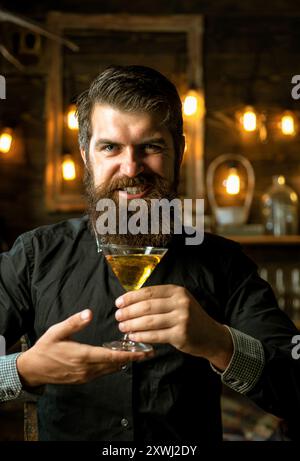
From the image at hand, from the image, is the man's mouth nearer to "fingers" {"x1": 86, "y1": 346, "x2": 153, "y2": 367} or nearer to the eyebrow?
the eyebrow

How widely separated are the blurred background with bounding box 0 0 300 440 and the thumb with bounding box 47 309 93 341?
3.38 meters

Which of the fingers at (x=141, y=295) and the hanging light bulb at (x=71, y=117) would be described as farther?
the hanging light bulb at (x=71, y=117)

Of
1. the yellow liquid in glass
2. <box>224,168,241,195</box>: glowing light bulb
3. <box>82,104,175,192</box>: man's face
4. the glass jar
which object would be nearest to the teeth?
<box>82,104,175,192</box>: man's face

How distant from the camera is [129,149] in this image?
6.40ft

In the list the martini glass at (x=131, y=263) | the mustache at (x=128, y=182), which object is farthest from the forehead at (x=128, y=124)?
the martini glass at (x=131, y=263)

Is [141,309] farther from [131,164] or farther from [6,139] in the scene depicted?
[6,139]

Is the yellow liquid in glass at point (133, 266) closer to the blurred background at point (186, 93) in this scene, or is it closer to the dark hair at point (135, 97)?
the dark hair at point (135, 97)

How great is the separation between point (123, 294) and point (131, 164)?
1.34 feet

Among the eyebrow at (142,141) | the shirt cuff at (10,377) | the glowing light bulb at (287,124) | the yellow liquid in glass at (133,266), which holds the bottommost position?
the shirt cuff at (10,377)

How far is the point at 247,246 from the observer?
4793mm

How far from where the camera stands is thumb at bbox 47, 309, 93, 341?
1.34m

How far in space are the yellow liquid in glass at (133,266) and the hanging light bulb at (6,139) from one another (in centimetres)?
317

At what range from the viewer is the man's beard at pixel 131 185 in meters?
1.96

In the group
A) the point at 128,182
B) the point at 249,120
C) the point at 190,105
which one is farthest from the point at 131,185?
the point at 249,120
